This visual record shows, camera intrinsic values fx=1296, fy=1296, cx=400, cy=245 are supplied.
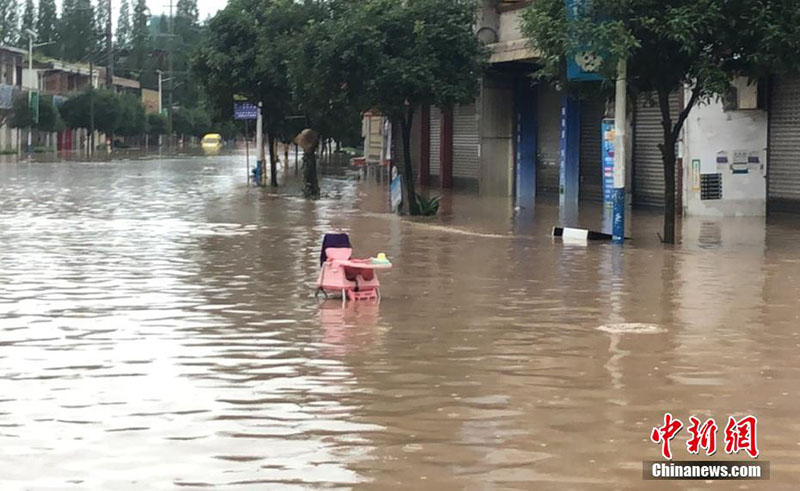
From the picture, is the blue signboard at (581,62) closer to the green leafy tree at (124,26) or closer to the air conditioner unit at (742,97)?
the air conditioner unit at (742,97)

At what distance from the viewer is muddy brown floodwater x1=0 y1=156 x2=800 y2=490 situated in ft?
23.2

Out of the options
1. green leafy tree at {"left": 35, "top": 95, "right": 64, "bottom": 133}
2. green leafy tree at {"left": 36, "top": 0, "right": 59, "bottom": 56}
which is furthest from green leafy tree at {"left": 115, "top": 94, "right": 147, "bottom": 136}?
green leafy tree at {"left": 36, "top": 0, "right": 59, "bottom": 56}

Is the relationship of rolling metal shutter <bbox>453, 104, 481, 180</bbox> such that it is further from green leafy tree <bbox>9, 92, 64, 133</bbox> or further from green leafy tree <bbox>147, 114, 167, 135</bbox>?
green leafy tree <bbox>147, 114, 167, 135</bbox>

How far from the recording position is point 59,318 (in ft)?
41.3

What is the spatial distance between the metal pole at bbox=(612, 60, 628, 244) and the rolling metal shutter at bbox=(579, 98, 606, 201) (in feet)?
49.5

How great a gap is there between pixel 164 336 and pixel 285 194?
2841 cm

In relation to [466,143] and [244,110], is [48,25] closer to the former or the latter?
[244,110]

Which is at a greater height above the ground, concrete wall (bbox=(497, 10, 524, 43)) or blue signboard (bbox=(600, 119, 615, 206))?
concrete wall (bbox=(497, 10, 524, 43))

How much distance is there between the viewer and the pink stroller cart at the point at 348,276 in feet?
45.3

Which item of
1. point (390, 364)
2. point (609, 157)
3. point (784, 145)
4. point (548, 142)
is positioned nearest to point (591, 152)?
point (548, 142)

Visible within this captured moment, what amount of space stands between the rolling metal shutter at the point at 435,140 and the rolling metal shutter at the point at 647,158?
14352mm

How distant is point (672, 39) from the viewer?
1998 cm

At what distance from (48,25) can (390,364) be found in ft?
500

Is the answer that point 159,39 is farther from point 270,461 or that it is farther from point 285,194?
point 270,461
